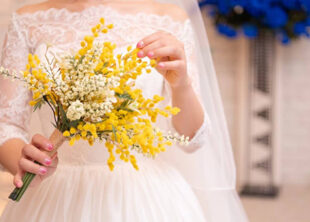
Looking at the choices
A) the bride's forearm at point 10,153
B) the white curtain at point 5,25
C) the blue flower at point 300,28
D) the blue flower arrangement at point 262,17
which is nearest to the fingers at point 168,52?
the bride's forearm at point 10,153

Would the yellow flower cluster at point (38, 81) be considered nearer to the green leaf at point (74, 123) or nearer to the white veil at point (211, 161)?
the green leaf at point (74, 123)

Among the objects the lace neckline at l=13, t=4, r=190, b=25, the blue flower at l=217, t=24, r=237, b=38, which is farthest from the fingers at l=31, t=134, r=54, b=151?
the blue flower at l=217, t=24, r=237, b=38

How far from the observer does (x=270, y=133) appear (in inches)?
151

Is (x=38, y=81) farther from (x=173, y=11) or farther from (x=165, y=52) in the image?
(x=173, y=11)

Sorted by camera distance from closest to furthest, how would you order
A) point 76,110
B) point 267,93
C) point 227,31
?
1. point 76,110
2. point 227,31
3. point 267,93

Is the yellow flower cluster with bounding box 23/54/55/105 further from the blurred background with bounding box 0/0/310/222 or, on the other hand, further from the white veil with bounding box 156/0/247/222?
the blurred background with bounding box 0/0/310/222

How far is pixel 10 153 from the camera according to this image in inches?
48.5

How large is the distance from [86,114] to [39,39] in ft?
1.96

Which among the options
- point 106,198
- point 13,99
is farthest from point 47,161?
point 13,99

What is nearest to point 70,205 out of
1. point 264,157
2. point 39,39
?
point 39,39

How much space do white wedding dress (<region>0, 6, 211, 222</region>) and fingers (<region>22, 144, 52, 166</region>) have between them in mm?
258

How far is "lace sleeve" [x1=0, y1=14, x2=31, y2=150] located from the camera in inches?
50.2

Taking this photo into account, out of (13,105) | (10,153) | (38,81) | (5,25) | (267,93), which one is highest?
(5,25)

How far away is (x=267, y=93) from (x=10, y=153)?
2.94 meters
